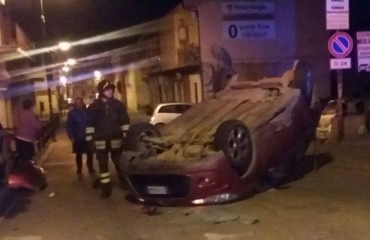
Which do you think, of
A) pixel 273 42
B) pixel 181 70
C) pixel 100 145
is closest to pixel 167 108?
pixel 273 42

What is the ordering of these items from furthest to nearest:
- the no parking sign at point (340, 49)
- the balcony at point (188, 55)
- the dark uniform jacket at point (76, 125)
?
the balcony at point (188, 55), the no parking sign at point (340, 49), the dark uniform jacket at point (76, 125)

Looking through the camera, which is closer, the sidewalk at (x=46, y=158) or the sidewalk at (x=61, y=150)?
the sidewalk at (x=46, y=158)

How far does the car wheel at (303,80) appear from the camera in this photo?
1371 centimetres

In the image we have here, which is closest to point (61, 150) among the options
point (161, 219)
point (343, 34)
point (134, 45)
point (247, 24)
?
point (247, 24)

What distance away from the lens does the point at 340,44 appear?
17.6m

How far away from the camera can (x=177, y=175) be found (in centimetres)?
1132

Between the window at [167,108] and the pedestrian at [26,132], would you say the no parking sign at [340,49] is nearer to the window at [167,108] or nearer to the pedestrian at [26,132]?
the pedestrian at [26,132]

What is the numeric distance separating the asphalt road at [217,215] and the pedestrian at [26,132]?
1917mm

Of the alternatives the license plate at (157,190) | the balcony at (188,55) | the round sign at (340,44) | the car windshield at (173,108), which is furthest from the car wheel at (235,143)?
the balcony at (188,55)

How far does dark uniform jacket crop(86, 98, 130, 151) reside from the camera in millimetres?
12562

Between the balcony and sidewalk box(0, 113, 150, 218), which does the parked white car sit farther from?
the balcony

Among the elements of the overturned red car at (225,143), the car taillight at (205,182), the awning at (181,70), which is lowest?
the car taillight at (205,182)

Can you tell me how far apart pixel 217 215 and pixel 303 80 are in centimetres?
412

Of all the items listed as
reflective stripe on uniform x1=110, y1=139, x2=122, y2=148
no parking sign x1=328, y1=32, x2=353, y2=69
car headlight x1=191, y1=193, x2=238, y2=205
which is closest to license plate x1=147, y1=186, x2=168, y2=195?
car headlight x1=191, y1=193, x2=238, y2=205
